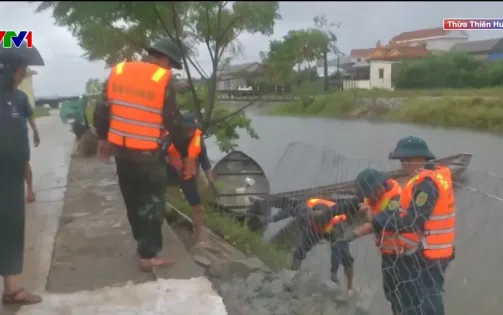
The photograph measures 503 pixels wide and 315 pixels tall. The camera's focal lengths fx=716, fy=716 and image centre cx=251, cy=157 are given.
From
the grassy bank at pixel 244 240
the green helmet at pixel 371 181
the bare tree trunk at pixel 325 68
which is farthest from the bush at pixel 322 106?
the green helmet at pixel 371 181

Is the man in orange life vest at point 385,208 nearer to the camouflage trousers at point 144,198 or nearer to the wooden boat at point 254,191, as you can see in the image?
the camouflage trousers at point 144,198

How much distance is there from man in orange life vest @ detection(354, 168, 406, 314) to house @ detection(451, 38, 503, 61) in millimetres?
2817

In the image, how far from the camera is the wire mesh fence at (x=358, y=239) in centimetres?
715

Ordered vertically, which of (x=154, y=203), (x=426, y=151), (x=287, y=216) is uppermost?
(x=426, y=151)

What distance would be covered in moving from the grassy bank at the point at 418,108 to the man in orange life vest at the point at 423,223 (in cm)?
329

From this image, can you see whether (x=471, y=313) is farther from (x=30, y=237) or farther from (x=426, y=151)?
(x=30, y=237)

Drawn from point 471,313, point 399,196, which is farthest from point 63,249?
point 471,313

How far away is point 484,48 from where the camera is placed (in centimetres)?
792

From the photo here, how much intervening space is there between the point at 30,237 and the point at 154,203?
6.63 ft

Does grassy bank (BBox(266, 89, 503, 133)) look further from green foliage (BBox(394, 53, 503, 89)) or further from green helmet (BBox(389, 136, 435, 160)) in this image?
green helmet (BBox(389, 136, 435, 160))

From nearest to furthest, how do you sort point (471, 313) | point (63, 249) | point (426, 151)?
point (426, 151) → point (63, 249) → point (471, 313)

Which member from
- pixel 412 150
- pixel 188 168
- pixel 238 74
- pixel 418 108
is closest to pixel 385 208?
pixel 412 150

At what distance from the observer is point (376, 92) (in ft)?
31.4

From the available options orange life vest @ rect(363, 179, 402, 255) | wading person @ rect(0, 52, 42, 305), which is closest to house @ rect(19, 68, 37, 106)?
wading person @ rect(0, 52, 42, 305)
